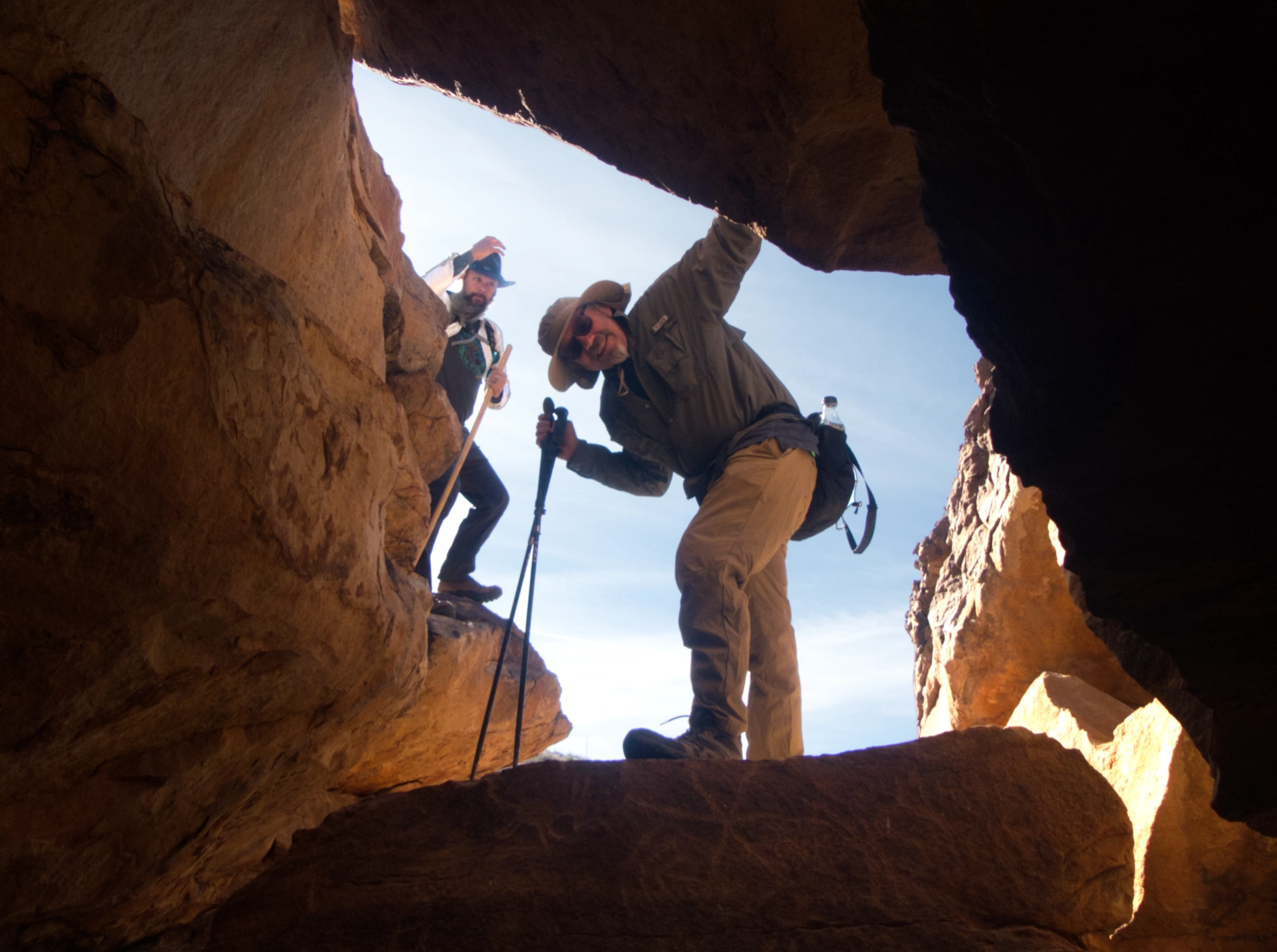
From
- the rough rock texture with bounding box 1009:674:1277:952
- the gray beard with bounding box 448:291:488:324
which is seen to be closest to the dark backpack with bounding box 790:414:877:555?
the rough rock texture with bounding box 1009:674:1277:952

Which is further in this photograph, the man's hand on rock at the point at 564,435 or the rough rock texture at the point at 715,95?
the man's hand on rock at the point at 564,435

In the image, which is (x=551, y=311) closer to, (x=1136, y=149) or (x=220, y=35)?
(x=220, y=35)

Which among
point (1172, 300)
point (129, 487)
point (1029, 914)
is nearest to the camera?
point (1172, 300)

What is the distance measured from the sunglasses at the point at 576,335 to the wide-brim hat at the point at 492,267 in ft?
9.62

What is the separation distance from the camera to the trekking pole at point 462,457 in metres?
5.40

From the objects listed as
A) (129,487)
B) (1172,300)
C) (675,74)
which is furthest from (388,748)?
(1172,300)

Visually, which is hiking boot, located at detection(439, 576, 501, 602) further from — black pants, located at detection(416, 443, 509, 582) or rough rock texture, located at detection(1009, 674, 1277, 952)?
rough rock texture, located at detection(1009, 674, 1277, 952)

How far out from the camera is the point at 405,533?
467 cm

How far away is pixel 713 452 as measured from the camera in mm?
4184

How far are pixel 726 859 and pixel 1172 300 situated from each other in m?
1.63

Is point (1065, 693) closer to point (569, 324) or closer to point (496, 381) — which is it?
point (569, 324)

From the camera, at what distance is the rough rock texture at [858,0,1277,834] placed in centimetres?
127

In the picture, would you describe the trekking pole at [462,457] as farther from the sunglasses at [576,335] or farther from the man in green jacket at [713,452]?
the sunglasses at [576,335]

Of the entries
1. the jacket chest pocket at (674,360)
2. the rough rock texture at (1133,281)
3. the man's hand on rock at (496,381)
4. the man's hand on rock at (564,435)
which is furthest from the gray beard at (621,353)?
the man's hand on rock at (496,381)
